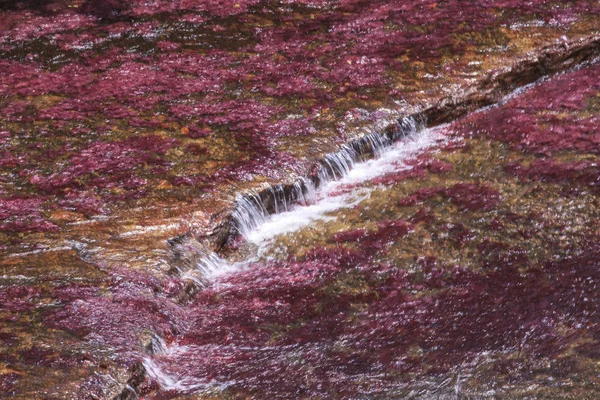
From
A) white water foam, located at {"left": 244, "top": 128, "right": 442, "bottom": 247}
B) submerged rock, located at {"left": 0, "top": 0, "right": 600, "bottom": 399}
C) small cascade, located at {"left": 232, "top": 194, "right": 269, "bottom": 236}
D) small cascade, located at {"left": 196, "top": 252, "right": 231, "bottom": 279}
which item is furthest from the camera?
white water foam, located at {"left": 244, "top": 128, "right": 442, "bottom": 247}

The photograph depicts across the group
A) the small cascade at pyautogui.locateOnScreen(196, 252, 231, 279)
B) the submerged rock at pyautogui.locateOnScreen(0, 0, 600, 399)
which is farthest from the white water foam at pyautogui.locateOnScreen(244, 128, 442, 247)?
the small cascade at pyautogui.locateOnScreen(196, 252, 231, 279)

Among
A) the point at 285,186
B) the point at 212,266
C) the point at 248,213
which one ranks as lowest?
the point at 212,266

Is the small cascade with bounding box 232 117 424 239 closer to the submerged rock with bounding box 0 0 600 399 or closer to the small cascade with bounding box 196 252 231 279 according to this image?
the submerged rock with bounding box 0 0 600 399

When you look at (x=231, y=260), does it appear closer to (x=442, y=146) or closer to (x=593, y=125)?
(x=442, y=146)

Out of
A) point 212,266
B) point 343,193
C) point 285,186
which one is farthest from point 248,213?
point 343,193

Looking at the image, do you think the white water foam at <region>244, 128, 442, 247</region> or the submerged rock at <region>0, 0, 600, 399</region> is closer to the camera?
the submerged rock at <region>0, 0, 600, 399</region>

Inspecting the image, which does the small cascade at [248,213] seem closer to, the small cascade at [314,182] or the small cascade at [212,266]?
the small cascade at [314,182]

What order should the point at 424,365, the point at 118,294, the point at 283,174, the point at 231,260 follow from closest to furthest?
1. the point at 424,365
2. the point at 118,294
3. the point at 231,260
4. the point at 283,174

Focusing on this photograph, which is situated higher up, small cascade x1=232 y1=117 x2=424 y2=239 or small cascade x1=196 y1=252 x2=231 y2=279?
small cascade x1=232 y1=117 x2=424 y2=239

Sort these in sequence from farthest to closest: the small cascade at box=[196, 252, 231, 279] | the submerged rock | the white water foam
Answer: the white water foam < the small cascade at box=[196, 252, 231, 279] < the submerged rock

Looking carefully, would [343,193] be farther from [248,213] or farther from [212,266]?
[212,266]

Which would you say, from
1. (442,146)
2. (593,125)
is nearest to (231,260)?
(442,146)
